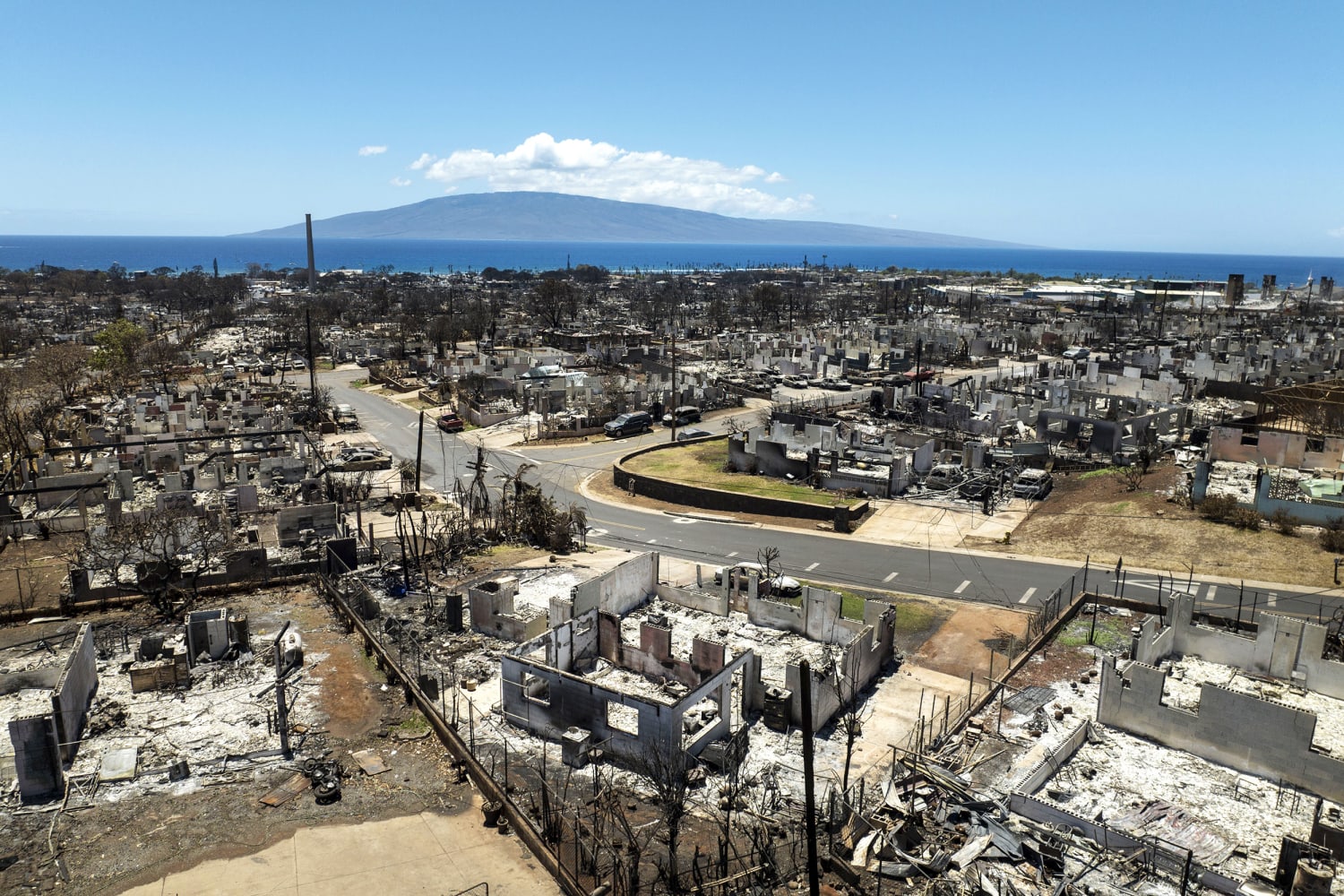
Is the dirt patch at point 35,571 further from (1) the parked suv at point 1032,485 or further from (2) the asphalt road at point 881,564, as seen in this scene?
(1) the parked suv at point 1032,485

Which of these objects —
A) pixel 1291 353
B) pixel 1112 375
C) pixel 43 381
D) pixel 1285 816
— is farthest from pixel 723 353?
pixel 1285 816

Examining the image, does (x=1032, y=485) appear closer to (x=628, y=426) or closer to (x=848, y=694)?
(x=848, y=694)

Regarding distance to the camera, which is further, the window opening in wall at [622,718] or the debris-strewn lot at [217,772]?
the window opening in wall at [622,718]

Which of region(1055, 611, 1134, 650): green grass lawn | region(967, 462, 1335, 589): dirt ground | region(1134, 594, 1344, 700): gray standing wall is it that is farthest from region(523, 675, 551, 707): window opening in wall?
region(967, 462, 1335, 589): dirt ground

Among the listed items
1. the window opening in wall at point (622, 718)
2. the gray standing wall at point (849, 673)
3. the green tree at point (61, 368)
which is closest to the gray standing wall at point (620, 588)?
the window opening in wall at point (622, 718)

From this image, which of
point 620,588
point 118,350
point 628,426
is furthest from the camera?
point 118,350

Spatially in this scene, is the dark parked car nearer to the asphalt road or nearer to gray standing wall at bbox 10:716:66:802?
the asphalt road

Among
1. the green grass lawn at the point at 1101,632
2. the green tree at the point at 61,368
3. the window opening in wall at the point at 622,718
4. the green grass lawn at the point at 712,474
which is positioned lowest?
the green grass lawn at the point at 712,474

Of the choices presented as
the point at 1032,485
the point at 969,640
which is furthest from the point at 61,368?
the point at 969,640

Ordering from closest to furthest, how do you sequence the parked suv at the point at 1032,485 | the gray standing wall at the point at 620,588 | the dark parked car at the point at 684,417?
the gray standing wall at the point at 620,588 → the parked suv at the point at 1032,485 → the dark parked car at the point at 684,417
